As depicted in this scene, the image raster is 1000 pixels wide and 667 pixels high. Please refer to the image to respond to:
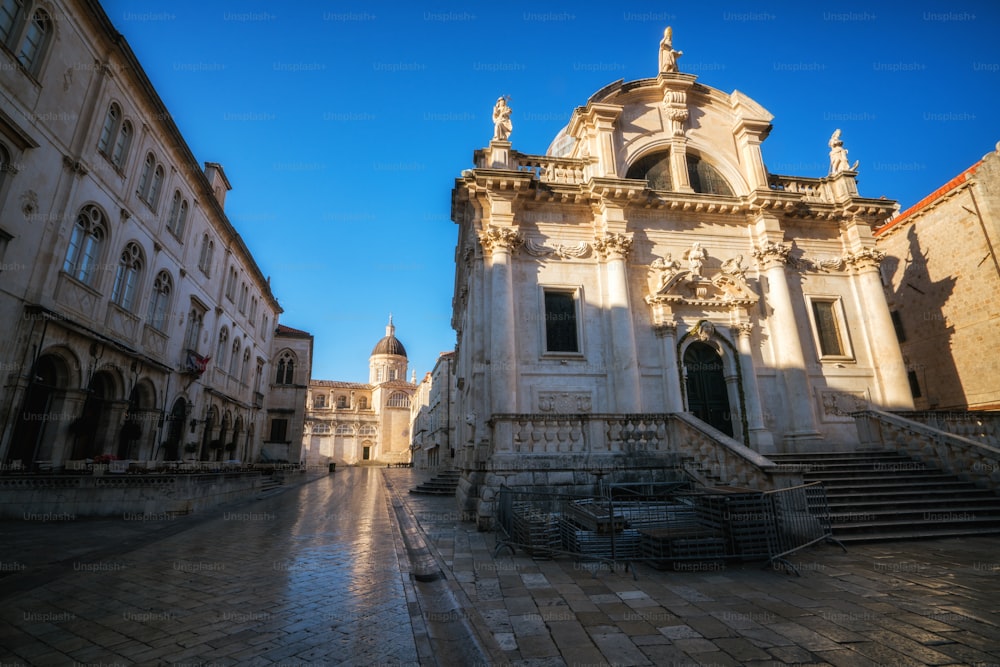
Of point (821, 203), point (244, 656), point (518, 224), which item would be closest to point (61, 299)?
point (518, 224)

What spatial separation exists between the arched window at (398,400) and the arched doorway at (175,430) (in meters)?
53.4

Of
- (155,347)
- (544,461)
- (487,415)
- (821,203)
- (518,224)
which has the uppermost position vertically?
(821,203)

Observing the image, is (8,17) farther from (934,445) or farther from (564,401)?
(934,445)

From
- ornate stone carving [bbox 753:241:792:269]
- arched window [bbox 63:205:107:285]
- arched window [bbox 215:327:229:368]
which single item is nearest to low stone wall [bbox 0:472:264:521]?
arched window [bbox 63:205:107:285]

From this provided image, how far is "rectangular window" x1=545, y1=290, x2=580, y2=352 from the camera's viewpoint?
1448cm

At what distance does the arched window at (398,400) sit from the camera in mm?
74256

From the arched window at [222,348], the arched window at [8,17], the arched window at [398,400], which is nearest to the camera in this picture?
the arched window at [8,17]

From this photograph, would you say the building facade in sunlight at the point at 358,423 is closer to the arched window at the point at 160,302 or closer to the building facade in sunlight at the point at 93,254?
the building facade in sunlight at the point at 93,254

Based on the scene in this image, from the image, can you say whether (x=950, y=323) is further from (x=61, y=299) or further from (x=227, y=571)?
Answer: (x=61, y=299)

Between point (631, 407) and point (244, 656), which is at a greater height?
point (631, 407)

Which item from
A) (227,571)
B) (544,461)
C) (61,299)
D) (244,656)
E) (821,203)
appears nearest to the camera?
(244,656)

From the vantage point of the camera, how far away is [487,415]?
531 inches

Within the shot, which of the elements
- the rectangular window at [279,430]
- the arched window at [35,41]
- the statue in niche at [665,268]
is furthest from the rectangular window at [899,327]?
the rectangular window at [279,430]

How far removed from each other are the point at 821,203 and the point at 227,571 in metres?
20.2
